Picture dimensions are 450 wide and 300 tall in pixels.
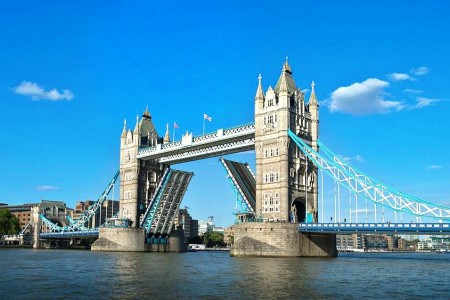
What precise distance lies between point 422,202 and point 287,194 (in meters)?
17.8

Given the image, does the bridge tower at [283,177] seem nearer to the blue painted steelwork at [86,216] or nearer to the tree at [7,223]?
the blue painted steelwork at [86,216]

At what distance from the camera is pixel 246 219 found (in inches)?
3103

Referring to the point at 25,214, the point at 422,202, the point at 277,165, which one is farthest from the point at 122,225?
the point at 25,214

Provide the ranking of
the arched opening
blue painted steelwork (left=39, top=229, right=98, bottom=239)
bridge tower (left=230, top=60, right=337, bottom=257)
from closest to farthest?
bridge tower (left=230, top=60, right=337, bottom=257), the arched opening, blue painted steelwork (left=39, top=229, right=98, bottom=239)

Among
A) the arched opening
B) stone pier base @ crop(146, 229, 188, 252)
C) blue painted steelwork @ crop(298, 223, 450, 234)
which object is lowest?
stone pier base @ crop(146, 229, 188, 252)

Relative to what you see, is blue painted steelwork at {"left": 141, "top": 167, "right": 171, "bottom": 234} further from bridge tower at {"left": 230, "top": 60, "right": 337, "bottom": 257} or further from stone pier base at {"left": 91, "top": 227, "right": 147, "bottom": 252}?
bridge tower at {"left": 230, "top": 60, "right": 337, "bottom": 257}

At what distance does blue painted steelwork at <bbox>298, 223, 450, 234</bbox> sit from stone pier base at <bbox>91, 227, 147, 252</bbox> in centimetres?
3698

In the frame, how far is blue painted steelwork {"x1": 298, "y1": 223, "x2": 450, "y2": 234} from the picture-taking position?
61.5 metres

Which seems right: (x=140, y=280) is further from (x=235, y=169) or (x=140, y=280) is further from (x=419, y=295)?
(x=235, y=169)

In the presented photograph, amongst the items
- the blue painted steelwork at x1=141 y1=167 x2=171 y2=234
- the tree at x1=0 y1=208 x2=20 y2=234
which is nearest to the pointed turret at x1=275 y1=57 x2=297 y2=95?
the blue painted steelwork at x1=141 y1=167 x2=171 y2=234

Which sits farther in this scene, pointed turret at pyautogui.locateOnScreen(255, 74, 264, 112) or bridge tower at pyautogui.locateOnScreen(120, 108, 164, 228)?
bridge tower at pyautogui.locateOnScreen(120, 108, 164, 228)

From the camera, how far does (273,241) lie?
69188mm

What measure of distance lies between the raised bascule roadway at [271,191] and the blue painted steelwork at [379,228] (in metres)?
0.12

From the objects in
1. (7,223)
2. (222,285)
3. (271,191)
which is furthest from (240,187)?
(7,223)
